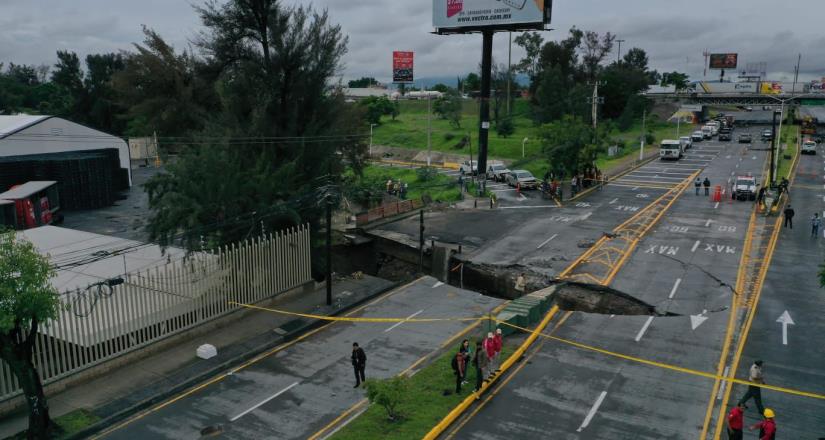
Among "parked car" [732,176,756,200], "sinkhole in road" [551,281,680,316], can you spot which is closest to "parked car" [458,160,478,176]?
"parked car" [732,176,756,200]

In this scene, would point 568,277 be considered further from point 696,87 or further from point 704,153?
point 696,87

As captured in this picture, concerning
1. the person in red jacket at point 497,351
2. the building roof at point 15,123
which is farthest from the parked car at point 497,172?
the person in red jacket at point 497,351

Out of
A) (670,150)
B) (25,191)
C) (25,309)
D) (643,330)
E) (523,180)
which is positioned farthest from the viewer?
(670,150)

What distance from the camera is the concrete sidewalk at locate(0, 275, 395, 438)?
18.2m

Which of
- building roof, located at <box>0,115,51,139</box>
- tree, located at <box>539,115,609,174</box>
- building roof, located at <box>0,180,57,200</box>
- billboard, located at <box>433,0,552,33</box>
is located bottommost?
building roof, located at <box>0,180,57,200</box>

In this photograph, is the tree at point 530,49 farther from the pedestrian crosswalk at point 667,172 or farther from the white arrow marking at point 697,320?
the white arrow marking at point 697,320

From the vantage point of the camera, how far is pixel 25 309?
14938 millimetres

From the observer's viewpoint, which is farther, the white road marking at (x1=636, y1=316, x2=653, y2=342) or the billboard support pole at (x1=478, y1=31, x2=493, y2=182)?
the billboard support pole at (x1=478, y1=31, x2=493, y2=182)

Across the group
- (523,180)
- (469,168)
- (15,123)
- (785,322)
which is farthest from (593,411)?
(469,168)

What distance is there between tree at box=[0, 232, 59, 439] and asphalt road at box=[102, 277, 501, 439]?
1.98 m

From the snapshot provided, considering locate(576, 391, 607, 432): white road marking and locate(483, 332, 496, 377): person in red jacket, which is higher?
locate(483, 332, 496, 377): person in red jacket

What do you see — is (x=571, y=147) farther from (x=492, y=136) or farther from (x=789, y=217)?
(x=492, y=136)

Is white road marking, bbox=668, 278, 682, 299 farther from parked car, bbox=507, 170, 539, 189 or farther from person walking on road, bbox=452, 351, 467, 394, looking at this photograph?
parked car, bbox=507, 170, 539, 189

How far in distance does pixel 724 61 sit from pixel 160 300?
159 meters
